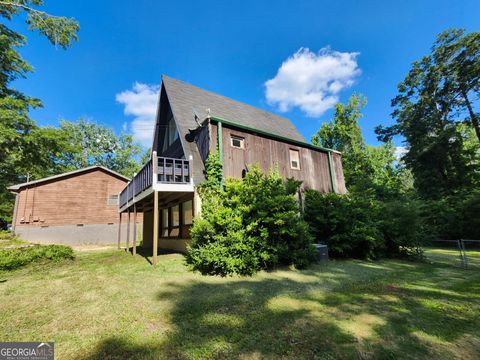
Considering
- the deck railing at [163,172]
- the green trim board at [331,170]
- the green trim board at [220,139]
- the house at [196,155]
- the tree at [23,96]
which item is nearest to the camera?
the deck railing at [163,172]

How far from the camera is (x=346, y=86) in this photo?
25531mm

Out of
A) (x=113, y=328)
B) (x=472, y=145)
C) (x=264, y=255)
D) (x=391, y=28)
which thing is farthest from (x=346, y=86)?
(x=113, y=328)

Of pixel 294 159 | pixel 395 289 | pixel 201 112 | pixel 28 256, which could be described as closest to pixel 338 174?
pixel 294 159

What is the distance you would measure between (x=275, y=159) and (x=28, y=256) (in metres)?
10.6

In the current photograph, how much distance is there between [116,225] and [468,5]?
86.2 feet

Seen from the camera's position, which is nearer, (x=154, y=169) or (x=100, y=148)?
(x=154, y=169)

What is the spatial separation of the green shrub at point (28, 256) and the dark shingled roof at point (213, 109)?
7.26 metres

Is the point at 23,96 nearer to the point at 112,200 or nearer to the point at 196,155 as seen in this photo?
the point at 112,200

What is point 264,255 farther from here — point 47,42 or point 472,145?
point 472,145

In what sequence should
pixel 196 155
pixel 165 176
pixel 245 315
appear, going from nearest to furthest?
pixel 245 315, pixel 165 176, pixel 196 155

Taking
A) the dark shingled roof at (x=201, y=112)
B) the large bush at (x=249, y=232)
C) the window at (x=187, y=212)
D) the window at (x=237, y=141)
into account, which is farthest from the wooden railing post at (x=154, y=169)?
the window at (x=237, y=141)

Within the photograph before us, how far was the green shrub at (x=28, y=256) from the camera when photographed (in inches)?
303

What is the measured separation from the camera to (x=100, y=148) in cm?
3525

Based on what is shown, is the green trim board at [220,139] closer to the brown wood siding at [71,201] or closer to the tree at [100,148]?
the brown wood siding at [71,201]
